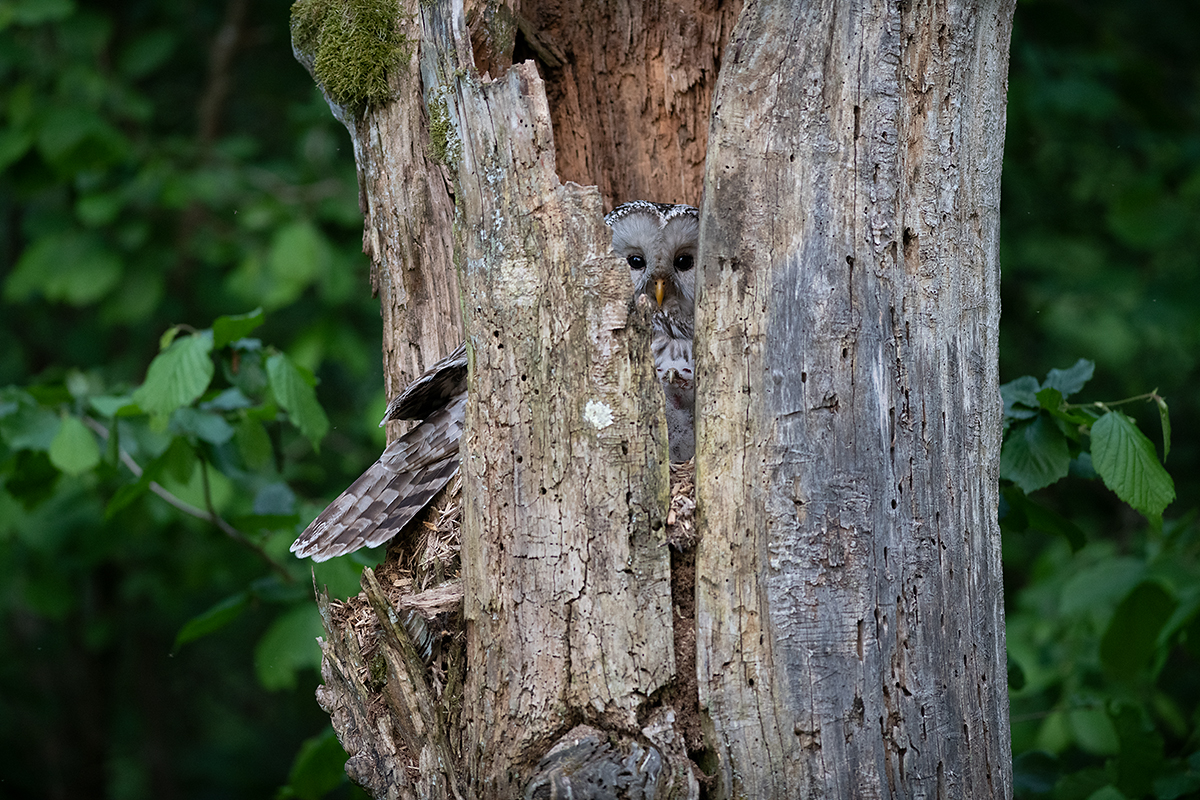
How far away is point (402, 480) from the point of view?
2412 mm

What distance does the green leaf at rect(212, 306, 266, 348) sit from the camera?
8.68ft

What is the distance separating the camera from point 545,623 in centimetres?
175

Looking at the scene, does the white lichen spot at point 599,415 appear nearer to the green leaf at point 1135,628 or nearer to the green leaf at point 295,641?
the green leaf at point 295,641

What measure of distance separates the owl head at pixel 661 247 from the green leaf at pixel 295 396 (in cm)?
94

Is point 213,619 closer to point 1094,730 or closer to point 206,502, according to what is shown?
point 206,502

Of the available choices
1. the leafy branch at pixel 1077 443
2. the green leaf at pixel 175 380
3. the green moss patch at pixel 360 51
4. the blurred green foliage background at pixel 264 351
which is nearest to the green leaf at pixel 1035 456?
the leafy branch at pixel 1077 443

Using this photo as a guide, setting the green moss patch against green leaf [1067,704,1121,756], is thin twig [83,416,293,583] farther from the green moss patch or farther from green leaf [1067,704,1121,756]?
green leaf [1067,704,1121,756]

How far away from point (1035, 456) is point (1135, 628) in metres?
0.94

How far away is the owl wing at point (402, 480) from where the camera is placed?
2.32 metres

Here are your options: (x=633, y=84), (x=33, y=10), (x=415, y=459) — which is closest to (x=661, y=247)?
(x=633, y=84)

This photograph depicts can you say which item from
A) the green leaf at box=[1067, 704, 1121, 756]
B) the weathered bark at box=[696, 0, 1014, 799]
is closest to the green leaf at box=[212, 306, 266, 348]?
the weathered bark at box=[696, 0, 1014, 799]

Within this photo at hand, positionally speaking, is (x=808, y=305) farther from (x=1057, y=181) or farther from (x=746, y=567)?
(x=1057, y=181)

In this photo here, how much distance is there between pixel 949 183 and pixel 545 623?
108 cm

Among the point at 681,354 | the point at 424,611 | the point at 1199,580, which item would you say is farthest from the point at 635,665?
the point at 1199,580
